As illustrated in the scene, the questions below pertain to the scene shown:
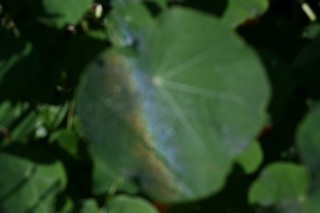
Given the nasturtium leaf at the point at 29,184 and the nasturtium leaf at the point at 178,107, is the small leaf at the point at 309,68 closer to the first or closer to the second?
the nasturtium leaf at the point at 178,107

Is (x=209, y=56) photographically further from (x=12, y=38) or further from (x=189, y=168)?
(x=12, y=38)

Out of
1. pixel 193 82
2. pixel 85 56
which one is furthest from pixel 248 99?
pixel 85 56

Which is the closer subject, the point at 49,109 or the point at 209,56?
the point at 209,56

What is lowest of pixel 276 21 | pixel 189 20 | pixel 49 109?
pixel 276 21

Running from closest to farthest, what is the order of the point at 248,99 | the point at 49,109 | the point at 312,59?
the point at 248,99 → the point at 312,59 → the point at 49,109

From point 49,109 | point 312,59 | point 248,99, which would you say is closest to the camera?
point 248,99
